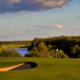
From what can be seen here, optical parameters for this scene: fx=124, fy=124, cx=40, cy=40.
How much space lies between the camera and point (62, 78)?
6477 millimetres

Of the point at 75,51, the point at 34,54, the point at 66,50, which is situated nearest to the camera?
the point at 34,54

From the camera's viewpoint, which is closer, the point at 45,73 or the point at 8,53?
the point at 45,73

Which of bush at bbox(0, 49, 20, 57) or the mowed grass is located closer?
the mowed grass

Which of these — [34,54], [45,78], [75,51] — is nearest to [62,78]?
[45,78]

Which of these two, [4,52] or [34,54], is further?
[34,54]

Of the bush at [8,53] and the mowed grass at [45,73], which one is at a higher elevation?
the mowed grass at [45,73]

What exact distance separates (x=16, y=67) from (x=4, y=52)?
16.7 meters

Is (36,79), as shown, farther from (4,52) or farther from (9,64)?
(4,52)

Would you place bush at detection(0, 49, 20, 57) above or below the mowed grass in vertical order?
below

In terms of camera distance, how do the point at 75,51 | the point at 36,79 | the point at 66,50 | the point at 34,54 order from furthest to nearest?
the point at 66,50
the point at 75,51
the point at 34,54
the point at 36,79

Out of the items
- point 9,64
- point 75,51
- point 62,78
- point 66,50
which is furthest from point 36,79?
point 66,50

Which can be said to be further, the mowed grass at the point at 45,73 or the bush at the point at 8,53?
the bush at the point at 8,53

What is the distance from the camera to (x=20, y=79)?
627cm

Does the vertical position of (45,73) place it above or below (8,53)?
above
